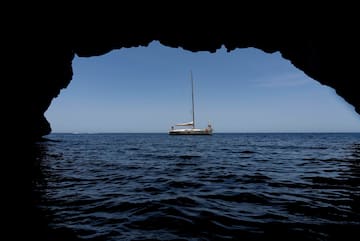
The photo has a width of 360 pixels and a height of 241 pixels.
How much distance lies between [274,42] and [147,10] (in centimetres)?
747

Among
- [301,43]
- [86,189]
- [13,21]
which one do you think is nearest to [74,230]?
[86,189]

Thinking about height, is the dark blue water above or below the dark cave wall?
below

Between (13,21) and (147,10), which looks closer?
(13,21)

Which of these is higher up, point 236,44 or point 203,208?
point 236,44

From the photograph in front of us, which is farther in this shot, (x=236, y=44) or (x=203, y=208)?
(x=236, y=44)

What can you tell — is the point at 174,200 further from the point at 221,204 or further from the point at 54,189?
the point at 54,189

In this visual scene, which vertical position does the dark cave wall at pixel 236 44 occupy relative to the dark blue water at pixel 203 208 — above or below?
above

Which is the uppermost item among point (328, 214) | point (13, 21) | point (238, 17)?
point (238, 17)

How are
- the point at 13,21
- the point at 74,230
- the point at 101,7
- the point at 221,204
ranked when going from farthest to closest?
the point at 101,7, the point at 13,21, the point at 221,204, the point at 74,230

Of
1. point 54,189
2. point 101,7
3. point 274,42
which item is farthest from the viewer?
point 274,42

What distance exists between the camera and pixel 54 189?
5625 mm

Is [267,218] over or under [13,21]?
under

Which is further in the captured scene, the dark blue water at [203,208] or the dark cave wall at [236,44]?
the dark cave wall at [236,44]

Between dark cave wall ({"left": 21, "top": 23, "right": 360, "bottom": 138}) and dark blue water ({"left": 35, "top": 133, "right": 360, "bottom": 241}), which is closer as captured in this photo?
dark blue water ({"left": 35, "top": 133, "right": 360, "bottom": 241})
